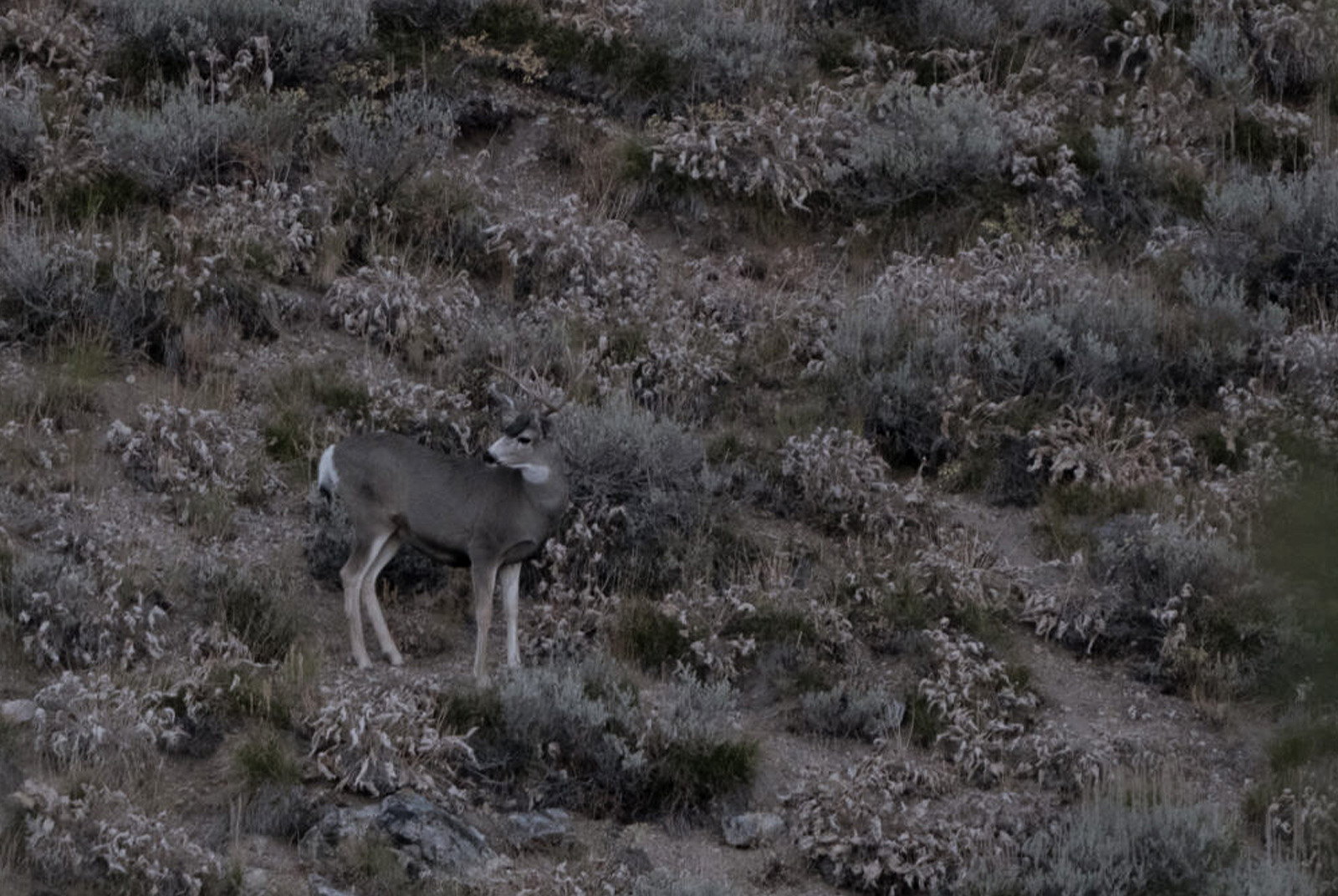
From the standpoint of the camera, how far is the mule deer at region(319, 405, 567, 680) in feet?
33.1

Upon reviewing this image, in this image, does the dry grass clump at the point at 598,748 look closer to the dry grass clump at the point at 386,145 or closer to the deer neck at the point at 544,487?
the deer neck at the point at 544,487

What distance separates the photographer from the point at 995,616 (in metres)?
11.0

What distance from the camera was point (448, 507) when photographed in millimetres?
10102

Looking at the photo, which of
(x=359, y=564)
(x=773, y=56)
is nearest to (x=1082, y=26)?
(x=773, y=56)

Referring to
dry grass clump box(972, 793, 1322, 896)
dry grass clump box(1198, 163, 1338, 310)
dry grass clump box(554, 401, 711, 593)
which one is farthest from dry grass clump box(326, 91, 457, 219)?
dry grass clump box(972, 793, 1322, 896)

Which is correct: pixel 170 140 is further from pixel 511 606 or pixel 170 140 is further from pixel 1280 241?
pixel 1280 241

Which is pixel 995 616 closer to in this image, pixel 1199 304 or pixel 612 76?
pixel 1199 304

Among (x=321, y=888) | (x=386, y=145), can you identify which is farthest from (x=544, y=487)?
(x=386, y=145)

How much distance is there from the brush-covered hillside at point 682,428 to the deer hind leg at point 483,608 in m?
0.22

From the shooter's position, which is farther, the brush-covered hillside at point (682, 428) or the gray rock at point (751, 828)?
the gray rock at point (751, 828)

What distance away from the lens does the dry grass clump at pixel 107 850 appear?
816 cm

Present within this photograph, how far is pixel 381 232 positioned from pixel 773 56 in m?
3.22

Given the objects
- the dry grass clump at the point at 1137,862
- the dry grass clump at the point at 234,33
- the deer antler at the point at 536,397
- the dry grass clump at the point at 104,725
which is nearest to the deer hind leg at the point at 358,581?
the dry grass clump at the point at 104,725

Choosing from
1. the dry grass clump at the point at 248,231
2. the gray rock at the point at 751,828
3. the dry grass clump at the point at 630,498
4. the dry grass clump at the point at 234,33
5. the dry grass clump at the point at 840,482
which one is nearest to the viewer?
the gray rock at the point at 751,828
